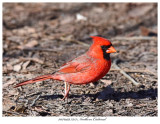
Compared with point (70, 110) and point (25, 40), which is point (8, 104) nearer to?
point (70, 110)

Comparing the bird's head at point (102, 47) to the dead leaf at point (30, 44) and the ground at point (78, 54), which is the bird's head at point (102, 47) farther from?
the dead leaf at point (30, 44)

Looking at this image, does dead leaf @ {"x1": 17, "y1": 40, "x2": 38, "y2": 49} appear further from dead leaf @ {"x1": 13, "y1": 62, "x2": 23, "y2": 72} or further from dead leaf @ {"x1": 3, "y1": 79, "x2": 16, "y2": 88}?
dead leaf @ {"x1": 3, "y1": 79, "x2": 16, "y2": 88}

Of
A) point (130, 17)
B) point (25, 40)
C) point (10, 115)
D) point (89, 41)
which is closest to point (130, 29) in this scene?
point (130, 17)

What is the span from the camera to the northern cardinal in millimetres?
3721

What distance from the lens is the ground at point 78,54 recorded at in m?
3.74

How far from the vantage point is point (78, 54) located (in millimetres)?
5277

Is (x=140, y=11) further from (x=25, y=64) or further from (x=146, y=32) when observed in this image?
(x=25, y=64)

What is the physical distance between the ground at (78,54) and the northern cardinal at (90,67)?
30 centimetres

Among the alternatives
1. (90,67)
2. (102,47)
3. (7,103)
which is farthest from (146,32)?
(7,103)

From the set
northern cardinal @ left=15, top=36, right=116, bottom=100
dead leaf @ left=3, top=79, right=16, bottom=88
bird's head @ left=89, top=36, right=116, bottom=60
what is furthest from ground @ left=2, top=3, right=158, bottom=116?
bird's head @ left=89, top=36, right=116, bottom=60

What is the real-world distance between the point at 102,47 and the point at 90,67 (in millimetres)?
303

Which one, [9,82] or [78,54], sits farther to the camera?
[78,54]

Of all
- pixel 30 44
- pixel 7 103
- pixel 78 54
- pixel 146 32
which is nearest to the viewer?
Answer: pixel 7 103

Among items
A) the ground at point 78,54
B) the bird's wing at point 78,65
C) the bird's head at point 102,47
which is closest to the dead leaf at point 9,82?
the ground at point 78,54
